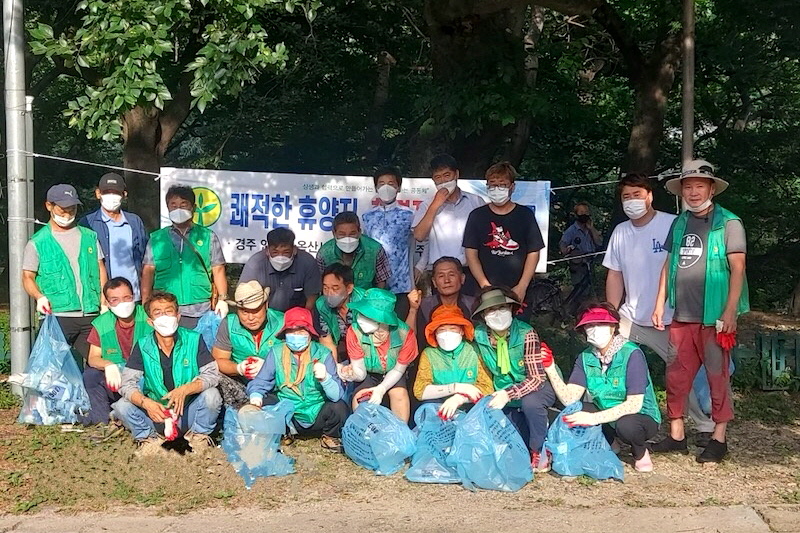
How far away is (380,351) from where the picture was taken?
559 cm

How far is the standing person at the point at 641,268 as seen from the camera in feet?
18.7

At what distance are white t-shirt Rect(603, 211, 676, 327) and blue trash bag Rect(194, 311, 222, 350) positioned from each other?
2639mm

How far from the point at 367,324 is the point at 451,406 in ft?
2.42

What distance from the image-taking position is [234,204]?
783 centimetres

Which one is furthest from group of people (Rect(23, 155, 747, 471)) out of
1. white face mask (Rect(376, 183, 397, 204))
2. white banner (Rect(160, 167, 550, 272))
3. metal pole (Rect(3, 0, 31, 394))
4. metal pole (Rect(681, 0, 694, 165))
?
metal pole (Rect(681, 0, 694, 165))

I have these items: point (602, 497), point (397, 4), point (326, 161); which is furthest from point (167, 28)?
point (326, 161)

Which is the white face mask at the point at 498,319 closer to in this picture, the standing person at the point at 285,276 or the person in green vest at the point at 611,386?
the person in green vest at the point at 611,386

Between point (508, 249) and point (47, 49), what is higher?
point (47, 49)

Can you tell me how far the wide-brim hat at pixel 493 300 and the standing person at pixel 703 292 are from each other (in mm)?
1030

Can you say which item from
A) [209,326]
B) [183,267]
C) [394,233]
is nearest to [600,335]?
[394,233]

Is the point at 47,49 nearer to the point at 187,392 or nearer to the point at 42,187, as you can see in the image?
the point at 187,392

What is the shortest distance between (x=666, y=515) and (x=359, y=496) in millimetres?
1614

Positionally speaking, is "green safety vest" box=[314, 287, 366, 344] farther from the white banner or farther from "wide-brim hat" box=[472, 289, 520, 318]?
the white banner

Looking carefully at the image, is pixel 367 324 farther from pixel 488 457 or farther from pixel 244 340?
pixel 488 457
